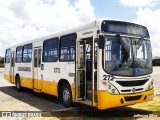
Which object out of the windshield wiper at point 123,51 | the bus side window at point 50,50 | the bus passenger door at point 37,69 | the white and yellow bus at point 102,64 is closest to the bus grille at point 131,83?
the white and yellow bus at point 102,64

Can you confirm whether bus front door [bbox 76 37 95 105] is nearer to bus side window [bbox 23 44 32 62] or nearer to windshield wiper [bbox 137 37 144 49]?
windshield wiper [bbox 137 37 144 49]

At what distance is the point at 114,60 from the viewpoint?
966 centimetres

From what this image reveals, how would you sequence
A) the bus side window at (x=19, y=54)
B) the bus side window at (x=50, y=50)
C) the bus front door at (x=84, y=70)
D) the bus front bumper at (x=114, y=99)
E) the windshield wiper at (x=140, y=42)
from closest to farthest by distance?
the bus front bumper at (x=114, y=99)
the windshield wiper at (x=140, y=42)
the bus front door at (x=84, y=70)
the bus side window at (x=50, y=50)
the bus side window at (x=19, y=54)

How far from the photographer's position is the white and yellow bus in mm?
9562

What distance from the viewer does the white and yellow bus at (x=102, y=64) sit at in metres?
9.56

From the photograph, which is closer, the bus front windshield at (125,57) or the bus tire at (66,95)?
the bus front windshield at (125,57)

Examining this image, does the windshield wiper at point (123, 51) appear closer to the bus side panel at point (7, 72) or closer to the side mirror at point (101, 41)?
the side mirror at point (101, 41)

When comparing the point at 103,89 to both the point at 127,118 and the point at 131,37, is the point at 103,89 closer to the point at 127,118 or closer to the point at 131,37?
the point at 127,118

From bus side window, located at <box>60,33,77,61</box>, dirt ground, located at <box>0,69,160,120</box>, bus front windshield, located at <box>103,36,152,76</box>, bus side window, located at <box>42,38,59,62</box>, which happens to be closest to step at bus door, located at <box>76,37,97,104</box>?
bus side window, located at <box>60,33,77,61</box>

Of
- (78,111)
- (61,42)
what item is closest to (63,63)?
(61,42)

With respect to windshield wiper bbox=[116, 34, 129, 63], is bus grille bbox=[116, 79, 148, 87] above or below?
below

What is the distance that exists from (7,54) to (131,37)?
13.8 metres

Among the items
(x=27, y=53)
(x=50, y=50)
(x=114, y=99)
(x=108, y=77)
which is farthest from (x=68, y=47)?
(x=27, y=53)

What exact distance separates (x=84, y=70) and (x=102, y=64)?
5.27 ft
